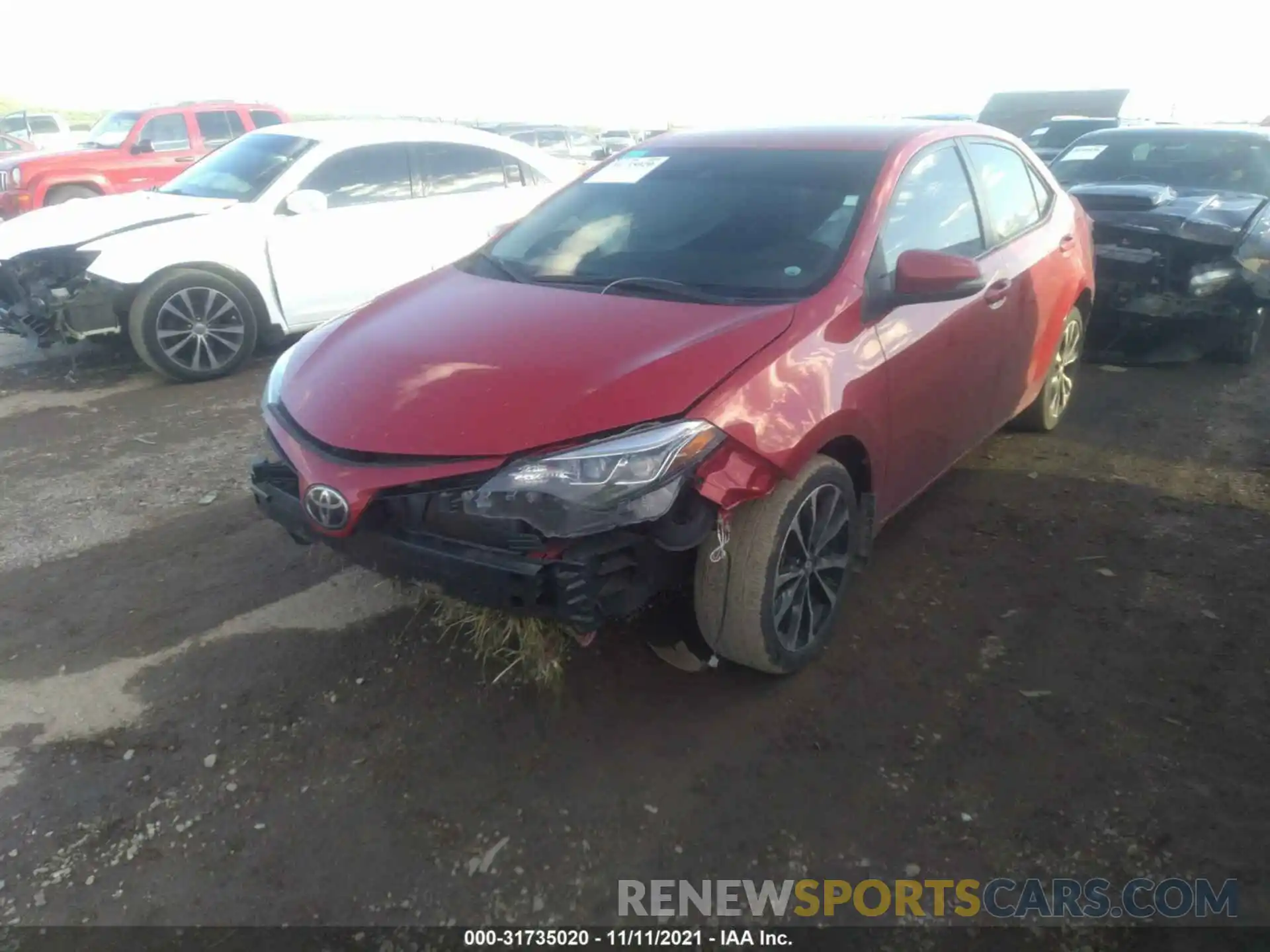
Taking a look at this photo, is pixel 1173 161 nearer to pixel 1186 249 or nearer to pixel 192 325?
pixel 1186 249

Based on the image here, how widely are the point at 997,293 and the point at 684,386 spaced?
72.6 inches

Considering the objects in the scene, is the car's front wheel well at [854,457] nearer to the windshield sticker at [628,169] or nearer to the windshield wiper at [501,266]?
the windshield wiper at [501,266]

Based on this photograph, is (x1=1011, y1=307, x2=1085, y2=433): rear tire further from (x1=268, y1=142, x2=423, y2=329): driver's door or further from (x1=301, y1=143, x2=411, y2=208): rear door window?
(x1=301, y1=143, x2=411, y2=208): rear door window

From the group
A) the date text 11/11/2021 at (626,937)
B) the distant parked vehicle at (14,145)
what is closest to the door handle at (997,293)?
the date text 11/11/2021 at (626,937)

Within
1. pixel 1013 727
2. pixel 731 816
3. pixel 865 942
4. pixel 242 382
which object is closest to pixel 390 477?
pixel 731 816

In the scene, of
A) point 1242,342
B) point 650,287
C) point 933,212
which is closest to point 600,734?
point 650,287

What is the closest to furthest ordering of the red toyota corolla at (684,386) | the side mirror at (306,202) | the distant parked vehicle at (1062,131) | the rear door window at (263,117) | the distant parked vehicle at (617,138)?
the red toyota corolla at (684,386), the side mirror at (306,202), the distant parked vehicle at (1062,131), the rear door window at (263,117), the distant parked vehicle at (617,138)

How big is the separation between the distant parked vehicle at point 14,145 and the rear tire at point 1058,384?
65.8 feet

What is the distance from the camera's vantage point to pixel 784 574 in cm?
291

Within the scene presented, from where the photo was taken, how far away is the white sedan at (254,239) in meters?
6.30

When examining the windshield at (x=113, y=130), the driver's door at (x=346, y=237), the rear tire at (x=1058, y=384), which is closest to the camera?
the rear tire at (x=1058, y=384)

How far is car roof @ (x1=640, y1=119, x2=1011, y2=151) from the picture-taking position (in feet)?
11.9

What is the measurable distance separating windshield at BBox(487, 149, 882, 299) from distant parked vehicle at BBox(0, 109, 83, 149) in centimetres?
2206

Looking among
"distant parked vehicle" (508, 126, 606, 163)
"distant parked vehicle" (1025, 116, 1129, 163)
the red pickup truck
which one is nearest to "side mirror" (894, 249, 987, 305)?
"distant parked vehicle" (1025, 116, 1129, 163)
